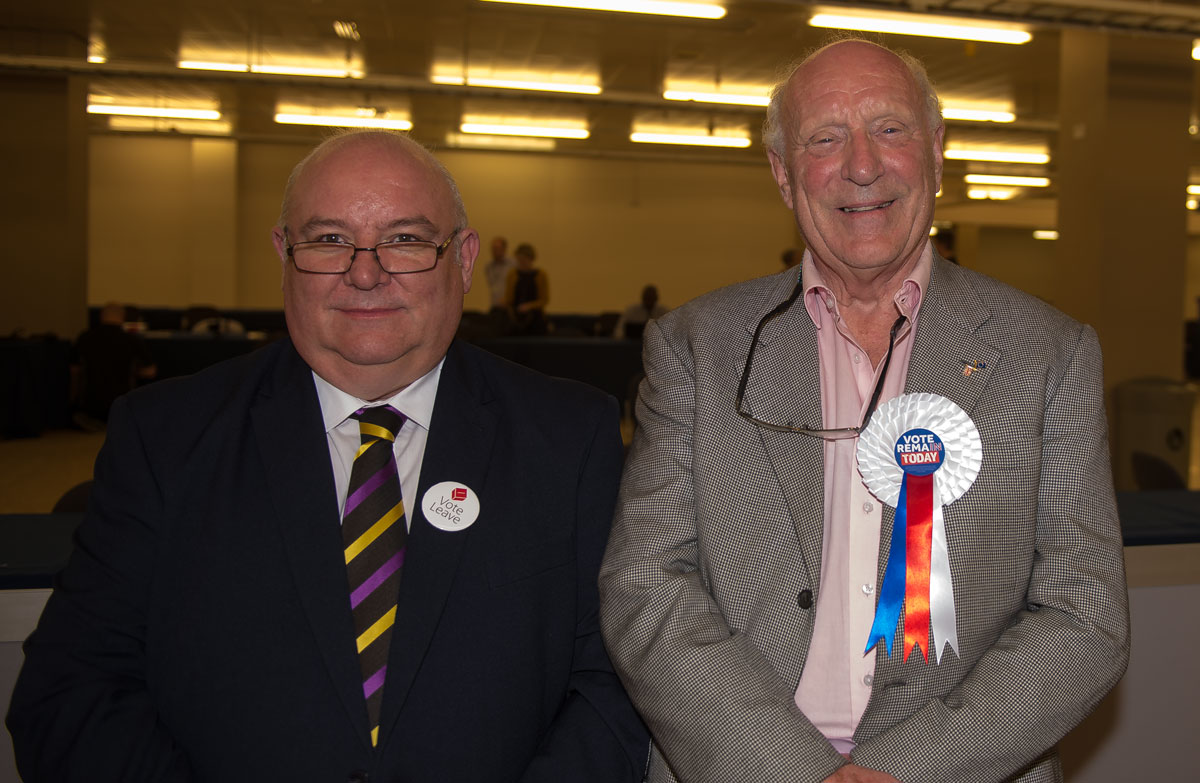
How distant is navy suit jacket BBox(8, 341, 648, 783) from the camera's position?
4.43 feet

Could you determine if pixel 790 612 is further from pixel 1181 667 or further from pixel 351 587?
pixel 1181 667

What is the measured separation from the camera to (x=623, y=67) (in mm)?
11562

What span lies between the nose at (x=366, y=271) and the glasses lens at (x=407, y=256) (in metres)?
0.01

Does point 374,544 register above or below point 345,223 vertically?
below

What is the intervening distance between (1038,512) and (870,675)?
1.21 feet

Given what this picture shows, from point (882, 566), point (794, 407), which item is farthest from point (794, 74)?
point (882, 566)

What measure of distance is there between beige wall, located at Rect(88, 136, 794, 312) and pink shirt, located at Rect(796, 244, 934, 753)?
17.3m

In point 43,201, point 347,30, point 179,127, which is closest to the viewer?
point 347,30

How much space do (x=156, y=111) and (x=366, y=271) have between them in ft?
46.1

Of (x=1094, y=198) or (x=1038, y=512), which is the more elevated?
(x=1094, y=198)

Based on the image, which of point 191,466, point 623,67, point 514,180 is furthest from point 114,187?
point 191,466

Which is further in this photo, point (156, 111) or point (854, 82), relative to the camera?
point (156, 111)

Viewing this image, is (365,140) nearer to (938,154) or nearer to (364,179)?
(364,179)

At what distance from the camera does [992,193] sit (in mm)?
20969
